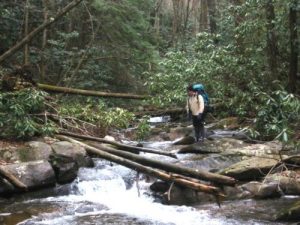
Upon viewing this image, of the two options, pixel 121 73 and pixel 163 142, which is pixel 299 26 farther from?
pixel 121 73

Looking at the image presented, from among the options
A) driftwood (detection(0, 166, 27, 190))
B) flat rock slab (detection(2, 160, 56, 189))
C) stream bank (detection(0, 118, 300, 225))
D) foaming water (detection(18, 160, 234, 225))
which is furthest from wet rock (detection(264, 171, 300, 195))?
driftwood (detection(0, 166, 27, 190))

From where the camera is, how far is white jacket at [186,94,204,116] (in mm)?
12656

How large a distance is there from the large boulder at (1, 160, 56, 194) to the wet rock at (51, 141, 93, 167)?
0.62 m

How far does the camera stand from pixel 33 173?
9.45m

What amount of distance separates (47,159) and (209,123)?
865 centimetres

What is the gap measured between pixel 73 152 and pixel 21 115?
4.93 feet

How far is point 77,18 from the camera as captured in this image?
19344 millimetres

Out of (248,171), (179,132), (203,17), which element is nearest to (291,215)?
(248,171)

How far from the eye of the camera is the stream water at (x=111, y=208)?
794 centimetres

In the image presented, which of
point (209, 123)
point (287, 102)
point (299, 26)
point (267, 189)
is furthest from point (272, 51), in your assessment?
point (287, 102)

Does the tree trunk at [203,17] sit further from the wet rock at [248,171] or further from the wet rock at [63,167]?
the wet rock at [63,167]

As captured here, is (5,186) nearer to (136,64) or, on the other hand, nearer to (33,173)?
(33,173)

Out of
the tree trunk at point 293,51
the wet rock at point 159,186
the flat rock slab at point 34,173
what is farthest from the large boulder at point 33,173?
the tree trunk at point 293,51

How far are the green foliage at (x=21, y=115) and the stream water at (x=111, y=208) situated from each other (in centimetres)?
152
